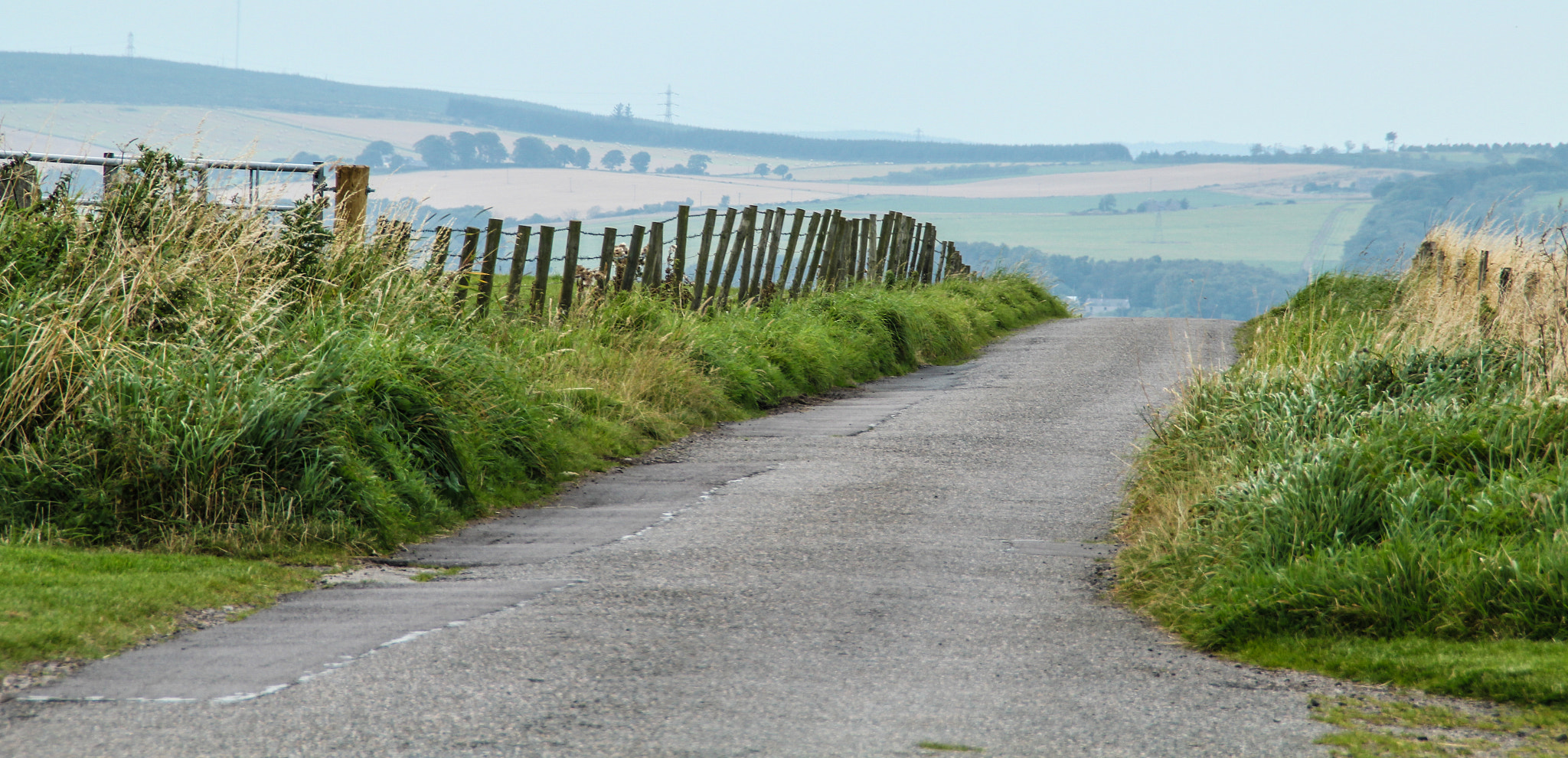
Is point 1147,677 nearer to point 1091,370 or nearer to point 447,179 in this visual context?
point 1091,370

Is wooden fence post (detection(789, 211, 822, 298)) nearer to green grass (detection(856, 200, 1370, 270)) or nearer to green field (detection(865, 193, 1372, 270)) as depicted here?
green field (detection(865, 193, 1372, 270))

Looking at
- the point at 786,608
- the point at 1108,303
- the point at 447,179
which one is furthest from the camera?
the point at 447,179

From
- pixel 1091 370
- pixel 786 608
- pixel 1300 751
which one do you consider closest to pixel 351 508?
pixel 786 608

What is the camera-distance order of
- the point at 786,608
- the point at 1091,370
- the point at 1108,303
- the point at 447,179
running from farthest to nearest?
1. the point at 447,179
2. the point at 1108,303
3. the point at 1091,370
4. the point at 786,608

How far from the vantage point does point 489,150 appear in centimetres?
12556

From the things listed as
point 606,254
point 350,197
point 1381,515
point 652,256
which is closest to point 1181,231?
point 652,256

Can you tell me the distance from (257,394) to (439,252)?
12.7 ft

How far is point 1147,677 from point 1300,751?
2.85 ft

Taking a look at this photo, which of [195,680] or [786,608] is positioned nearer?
[195,680]

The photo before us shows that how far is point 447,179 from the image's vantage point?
93.8 metres

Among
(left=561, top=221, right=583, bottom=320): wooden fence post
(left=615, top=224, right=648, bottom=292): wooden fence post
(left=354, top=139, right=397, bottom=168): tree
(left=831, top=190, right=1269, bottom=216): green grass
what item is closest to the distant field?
(left=831, top=190, right=1269, bottom=216): green grass

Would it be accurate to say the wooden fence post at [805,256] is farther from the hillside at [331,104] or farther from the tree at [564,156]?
the hillside at [331,104]

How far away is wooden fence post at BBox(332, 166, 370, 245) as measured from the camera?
9711 millimetres

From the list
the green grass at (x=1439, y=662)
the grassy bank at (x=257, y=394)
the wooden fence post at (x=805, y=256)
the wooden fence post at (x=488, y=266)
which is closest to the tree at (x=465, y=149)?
the wooden fence post at (x=805, y=256)
